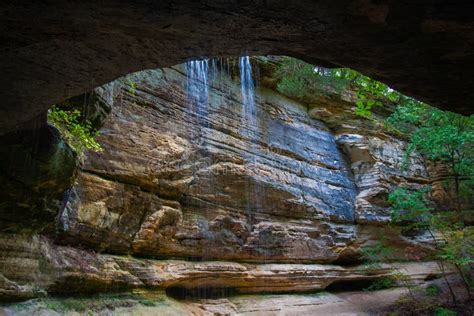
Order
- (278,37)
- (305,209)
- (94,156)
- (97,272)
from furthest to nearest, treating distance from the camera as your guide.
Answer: (305,209)
(94,156)
(97,272)
(278,37)

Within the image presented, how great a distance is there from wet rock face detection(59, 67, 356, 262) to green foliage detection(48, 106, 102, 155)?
282cm

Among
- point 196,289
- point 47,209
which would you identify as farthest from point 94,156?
point 196,289

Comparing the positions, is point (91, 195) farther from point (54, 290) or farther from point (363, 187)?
point (363, 187)

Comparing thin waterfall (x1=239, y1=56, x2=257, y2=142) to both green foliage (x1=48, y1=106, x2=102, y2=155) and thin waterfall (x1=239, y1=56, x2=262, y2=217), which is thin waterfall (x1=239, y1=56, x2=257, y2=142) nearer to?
thin waterfall (x1=239, y1=56, x2=262, y2=217)

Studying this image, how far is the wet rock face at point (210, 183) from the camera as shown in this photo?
31.6 feet

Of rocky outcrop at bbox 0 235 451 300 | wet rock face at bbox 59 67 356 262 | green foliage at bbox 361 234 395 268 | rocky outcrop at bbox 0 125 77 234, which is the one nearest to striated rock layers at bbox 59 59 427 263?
wet rock face at bbox 59 67 356 262

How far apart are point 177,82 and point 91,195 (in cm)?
500

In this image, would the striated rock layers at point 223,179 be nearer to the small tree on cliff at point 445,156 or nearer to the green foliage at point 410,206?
the green foliage at point 410,206

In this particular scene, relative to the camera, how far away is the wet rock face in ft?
31.6

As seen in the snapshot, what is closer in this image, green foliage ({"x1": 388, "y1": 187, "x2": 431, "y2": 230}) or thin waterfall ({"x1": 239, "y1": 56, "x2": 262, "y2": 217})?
green foliage ({"x1": 388, "y1": 187, "x2": 431, "y2": 230})

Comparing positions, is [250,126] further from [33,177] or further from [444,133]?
[33,177]

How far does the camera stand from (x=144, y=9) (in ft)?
6.84

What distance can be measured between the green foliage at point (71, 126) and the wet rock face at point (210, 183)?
111 inches

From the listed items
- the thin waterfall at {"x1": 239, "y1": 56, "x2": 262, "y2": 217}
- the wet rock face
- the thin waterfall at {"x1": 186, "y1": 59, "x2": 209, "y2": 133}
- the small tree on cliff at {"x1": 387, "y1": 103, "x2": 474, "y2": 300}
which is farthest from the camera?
the thin waterfall at {"x1": 239, "y1": 56, "x2": 262, "y2": 217}
